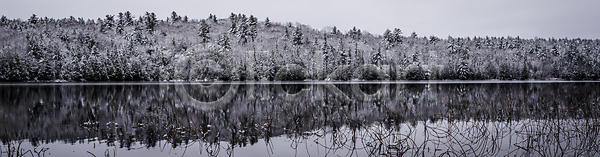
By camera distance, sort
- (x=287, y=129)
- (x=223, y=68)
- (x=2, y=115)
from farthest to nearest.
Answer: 1. (x=223, y=68)
2. (x=2, y=115)
3. (x=287, y=129)

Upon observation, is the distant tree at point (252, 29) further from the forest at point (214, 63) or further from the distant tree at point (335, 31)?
the distant tree at point (335, 31)

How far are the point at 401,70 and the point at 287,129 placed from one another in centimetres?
7539

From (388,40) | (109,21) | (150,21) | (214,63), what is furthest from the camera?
(388,40)

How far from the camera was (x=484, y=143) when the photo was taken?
388 inches

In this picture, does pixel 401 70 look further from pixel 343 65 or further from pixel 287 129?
pixel 287 129

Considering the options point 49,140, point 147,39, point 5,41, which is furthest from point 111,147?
point 5,41

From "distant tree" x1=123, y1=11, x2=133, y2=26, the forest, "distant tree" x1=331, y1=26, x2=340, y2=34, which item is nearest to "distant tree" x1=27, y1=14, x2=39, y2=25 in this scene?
the forest

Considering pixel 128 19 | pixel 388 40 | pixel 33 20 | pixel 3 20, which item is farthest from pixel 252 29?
pixel 3 20

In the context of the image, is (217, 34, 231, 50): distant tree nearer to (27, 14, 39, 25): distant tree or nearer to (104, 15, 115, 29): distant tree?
(104, 15, 115, 29): distant tree

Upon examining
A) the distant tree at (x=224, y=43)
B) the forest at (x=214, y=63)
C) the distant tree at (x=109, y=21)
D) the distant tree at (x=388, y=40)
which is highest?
the distant tree at (x=109, y=21)

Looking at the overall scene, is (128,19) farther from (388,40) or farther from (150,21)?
(388,40)

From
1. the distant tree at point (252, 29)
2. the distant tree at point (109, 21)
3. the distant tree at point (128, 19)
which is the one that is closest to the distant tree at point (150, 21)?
the distant tree at point (128, 19)

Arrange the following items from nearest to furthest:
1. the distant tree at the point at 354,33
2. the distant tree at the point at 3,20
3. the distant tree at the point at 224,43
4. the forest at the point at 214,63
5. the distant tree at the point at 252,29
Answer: the forest at the point at 214,63, the distant tree at the point at 224,43, the distant tree at the point at 252,29, the distant tree at the point at 3,20, the distant tree at the point at 354,33

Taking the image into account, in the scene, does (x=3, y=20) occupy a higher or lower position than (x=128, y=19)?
higher
